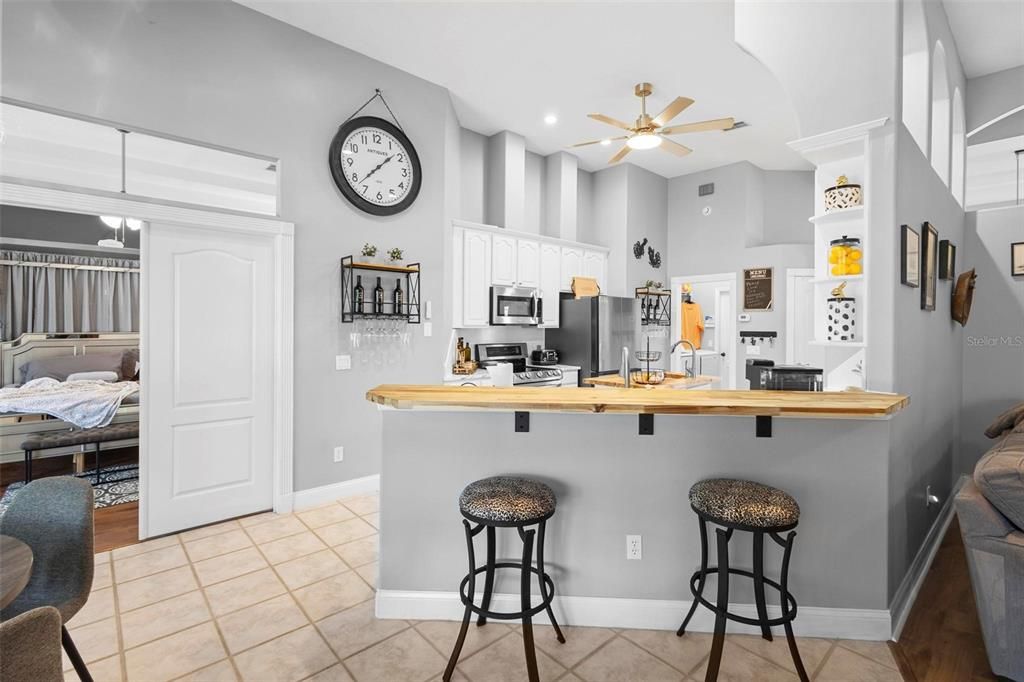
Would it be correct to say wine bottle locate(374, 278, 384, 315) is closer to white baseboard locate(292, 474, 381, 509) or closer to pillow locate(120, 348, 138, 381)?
white baseboard locate(292, 474, 381, 509)

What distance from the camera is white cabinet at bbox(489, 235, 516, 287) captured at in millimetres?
5406

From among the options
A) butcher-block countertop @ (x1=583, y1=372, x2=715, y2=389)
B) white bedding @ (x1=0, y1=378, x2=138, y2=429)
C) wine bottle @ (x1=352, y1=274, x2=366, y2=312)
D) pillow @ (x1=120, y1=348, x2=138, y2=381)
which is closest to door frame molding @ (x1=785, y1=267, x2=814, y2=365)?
butcher-block countertop @ (x1=583, y1=372, x2=715, y2=389)

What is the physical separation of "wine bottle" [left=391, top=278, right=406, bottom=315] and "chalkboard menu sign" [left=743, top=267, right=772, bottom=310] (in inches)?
187

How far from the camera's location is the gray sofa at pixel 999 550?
1770 mm

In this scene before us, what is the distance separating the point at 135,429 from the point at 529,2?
4944 millimetres

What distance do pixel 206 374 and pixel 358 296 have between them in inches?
47.1

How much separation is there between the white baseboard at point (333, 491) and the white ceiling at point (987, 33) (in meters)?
5.52

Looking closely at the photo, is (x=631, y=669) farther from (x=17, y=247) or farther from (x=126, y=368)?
(x=17, y=247)

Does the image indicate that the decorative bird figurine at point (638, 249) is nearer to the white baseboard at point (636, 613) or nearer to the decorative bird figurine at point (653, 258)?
the decorative bird figurine at point (653, 258)

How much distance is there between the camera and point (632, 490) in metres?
2.23

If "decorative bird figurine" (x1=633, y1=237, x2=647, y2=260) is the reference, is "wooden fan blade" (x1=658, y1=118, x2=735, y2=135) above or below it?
above

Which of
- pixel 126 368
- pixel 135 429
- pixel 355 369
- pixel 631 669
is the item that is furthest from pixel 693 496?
pixel 126 368

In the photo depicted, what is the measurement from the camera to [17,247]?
18.9 ft

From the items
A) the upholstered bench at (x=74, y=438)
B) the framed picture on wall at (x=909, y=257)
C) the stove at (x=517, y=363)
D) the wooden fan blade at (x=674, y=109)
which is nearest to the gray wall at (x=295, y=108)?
the stove at (x=517, y=363)
